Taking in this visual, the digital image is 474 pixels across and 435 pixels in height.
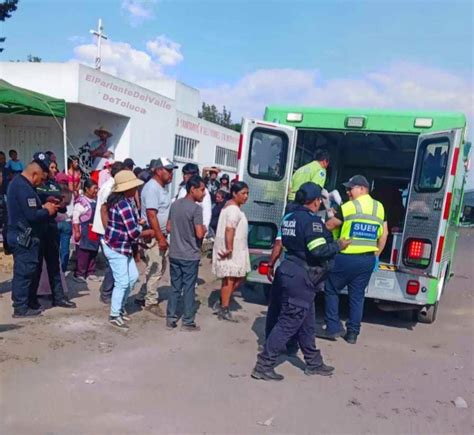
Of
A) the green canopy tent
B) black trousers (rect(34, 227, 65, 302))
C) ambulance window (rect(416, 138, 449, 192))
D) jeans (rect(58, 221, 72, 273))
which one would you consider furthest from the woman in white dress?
the green canopy tent

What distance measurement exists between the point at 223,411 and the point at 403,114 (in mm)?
4435

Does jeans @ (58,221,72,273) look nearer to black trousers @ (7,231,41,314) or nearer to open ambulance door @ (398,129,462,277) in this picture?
black trousers @ (7,231,41,314)

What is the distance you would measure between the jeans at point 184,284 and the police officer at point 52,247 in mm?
1323

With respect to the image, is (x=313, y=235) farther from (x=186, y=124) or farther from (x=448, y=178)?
(x=186, y=124)

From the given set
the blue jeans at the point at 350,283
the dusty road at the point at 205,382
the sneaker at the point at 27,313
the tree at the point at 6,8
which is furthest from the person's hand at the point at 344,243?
the tree at the point at 6,8

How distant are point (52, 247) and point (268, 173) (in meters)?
2.90

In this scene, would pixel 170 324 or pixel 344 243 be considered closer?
pixel 344 243

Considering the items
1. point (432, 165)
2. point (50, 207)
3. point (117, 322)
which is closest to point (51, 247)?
point (50, 207)

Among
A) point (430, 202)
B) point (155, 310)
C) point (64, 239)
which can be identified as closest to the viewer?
point (430, 202)

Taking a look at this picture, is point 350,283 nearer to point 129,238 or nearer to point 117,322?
point 129,238

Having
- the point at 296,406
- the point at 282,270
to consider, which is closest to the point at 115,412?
the point at 296,406

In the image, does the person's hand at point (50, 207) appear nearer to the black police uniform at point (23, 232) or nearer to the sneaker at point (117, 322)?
the black police uniform at point (23, 232)

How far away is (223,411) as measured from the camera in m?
3.82

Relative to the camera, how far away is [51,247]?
6012 mm
